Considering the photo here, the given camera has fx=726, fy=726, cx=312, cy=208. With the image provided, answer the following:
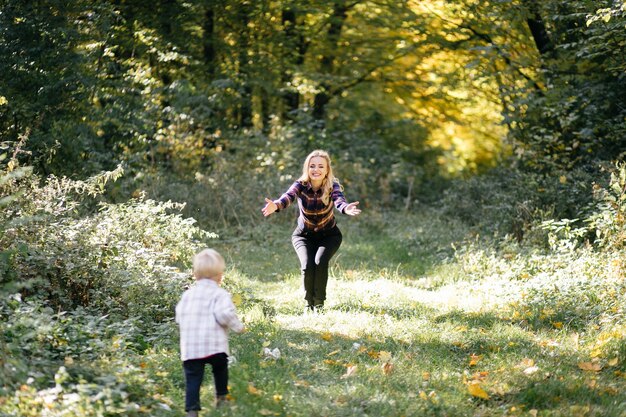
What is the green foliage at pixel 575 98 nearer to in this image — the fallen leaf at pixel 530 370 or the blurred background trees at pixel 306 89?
the blurred background trees at pixel 306 89

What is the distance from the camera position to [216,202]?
49.1 feet

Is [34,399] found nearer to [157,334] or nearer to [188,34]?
[157,334]

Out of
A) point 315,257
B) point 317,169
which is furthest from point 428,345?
point 317,169

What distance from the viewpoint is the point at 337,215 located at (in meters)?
16.3

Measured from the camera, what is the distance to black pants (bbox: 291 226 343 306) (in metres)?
8.21

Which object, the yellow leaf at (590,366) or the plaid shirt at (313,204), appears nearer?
the yellow leaf at (590,366)

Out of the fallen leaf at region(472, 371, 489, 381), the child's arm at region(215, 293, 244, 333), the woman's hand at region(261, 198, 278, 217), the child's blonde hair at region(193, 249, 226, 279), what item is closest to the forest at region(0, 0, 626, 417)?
the fallen leaf at region(472, 371, 489, 381)

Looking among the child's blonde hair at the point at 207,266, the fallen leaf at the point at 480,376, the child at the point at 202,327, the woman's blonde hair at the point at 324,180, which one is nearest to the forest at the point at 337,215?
the fallen leaf at the point at 480,376

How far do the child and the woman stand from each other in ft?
10.1

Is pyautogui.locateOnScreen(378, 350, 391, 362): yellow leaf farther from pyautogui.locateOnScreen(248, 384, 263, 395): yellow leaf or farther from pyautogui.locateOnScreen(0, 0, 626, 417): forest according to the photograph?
pyautogui.locateOnScreen(248, 384, 263, 395): yellow leaf

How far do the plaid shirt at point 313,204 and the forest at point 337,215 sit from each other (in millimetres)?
1016

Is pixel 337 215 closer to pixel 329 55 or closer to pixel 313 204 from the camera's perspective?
pixel 329 55

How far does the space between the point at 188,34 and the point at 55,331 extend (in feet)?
41.2

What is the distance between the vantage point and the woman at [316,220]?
8.17 m
